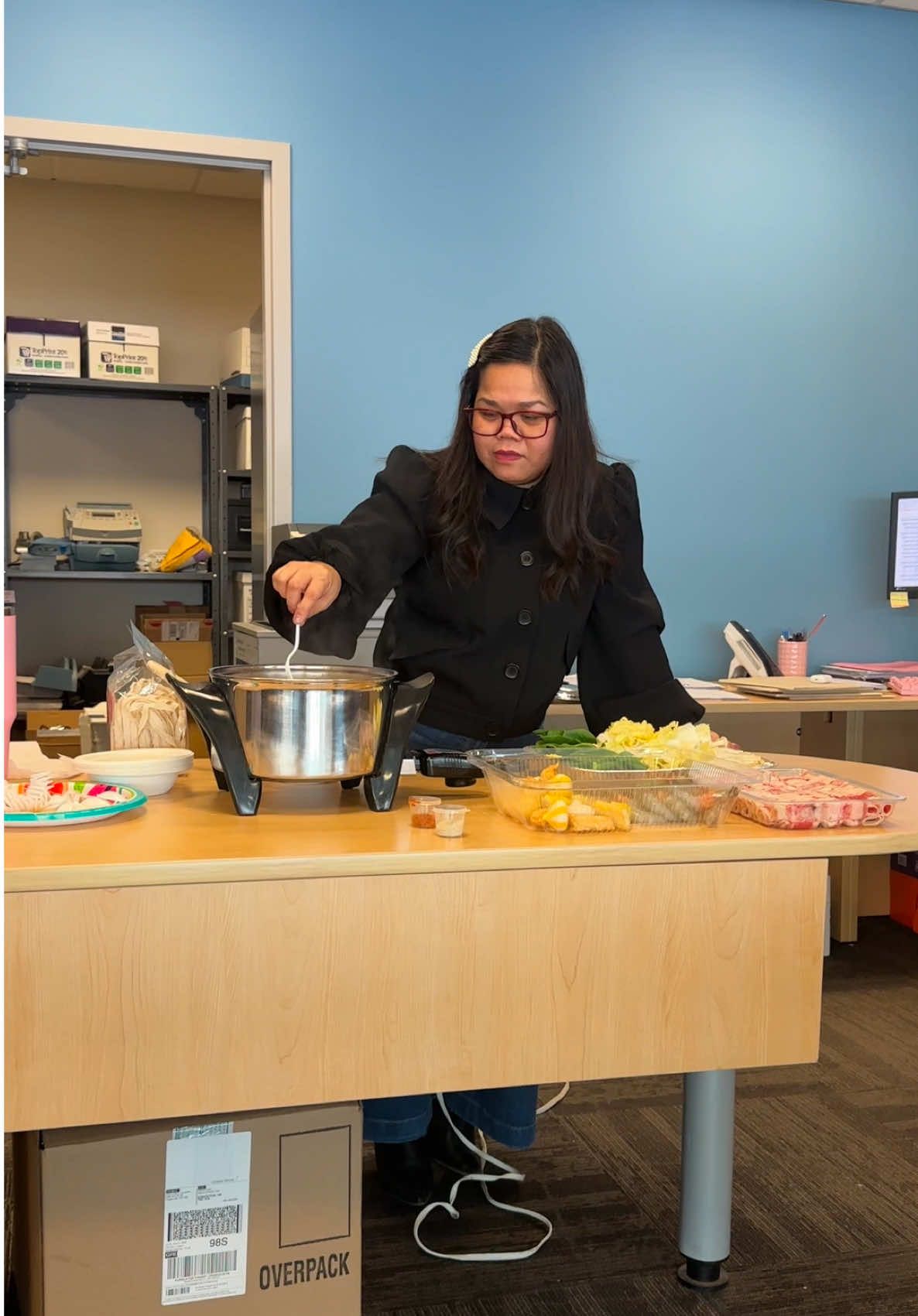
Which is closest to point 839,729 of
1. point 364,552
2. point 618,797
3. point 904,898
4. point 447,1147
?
point 904,898

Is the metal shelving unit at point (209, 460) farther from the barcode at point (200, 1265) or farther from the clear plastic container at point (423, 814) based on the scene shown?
the barcode at point (200, 1265)

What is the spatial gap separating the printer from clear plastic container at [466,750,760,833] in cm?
357

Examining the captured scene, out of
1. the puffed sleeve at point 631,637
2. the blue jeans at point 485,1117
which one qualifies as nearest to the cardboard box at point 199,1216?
the blue jeans at point 485,1117

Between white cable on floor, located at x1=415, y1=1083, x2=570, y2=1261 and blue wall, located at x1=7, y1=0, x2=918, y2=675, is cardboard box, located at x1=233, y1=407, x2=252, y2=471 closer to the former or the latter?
blue wall, located at x1=7, y1=0, x2=918, y2=675

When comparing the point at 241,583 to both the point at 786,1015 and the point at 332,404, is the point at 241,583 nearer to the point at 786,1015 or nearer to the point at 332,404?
the point at 332,404

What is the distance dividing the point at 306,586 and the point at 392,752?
11.8 inches

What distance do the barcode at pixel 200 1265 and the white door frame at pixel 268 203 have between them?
2580mm

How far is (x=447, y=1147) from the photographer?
225 centimetres

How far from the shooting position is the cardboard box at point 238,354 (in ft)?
15.7

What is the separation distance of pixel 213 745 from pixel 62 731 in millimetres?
3045

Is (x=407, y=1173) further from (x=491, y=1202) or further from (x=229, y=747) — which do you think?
(x=229, y=747)

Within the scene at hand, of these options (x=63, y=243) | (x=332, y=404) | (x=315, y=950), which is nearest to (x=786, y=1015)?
(x=315, y=950)

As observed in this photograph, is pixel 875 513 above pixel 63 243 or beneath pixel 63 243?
beneath

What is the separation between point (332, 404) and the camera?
12.2 ft
